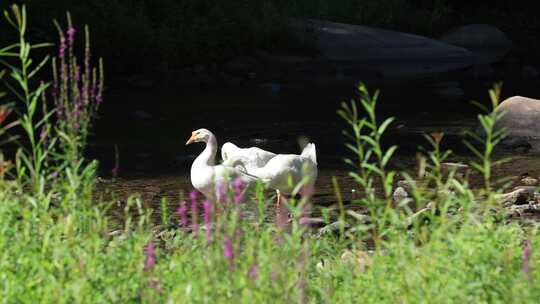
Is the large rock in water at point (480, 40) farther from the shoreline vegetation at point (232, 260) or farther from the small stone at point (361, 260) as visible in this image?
the shoreline vegetation at point (232, 260)

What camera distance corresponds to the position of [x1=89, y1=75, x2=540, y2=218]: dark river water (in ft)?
37.2

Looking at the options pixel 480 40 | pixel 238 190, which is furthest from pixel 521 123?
pixel 480 40

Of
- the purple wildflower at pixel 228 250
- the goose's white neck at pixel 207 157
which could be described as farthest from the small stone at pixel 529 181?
the purple wildflower at pixel 228 250

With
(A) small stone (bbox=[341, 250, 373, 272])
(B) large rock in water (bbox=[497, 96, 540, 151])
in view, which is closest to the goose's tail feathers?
(A) small stone (bbox=[341, 250, 373, 272])

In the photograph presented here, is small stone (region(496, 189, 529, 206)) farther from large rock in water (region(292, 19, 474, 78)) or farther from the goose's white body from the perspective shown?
large rock in water (region(292, 19, 474, 78))

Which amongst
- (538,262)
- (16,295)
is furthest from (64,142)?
(538,262)

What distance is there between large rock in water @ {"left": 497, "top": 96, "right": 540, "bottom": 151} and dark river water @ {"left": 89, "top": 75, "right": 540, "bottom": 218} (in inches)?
23.1

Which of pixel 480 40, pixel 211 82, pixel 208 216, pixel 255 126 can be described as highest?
pixel 208 216

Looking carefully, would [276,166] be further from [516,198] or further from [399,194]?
[516,198]

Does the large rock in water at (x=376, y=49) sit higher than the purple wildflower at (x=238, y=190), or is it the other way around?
the purple wildflower at (x=238, y=190)

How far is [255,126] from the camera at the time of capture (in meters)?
15.2

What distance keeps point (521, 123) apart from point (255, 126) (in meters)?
3.72

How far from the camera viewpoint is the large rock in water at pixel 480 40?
30.1 metres

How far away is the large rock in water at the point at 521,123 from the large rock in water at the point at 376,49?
10823 millimetres
